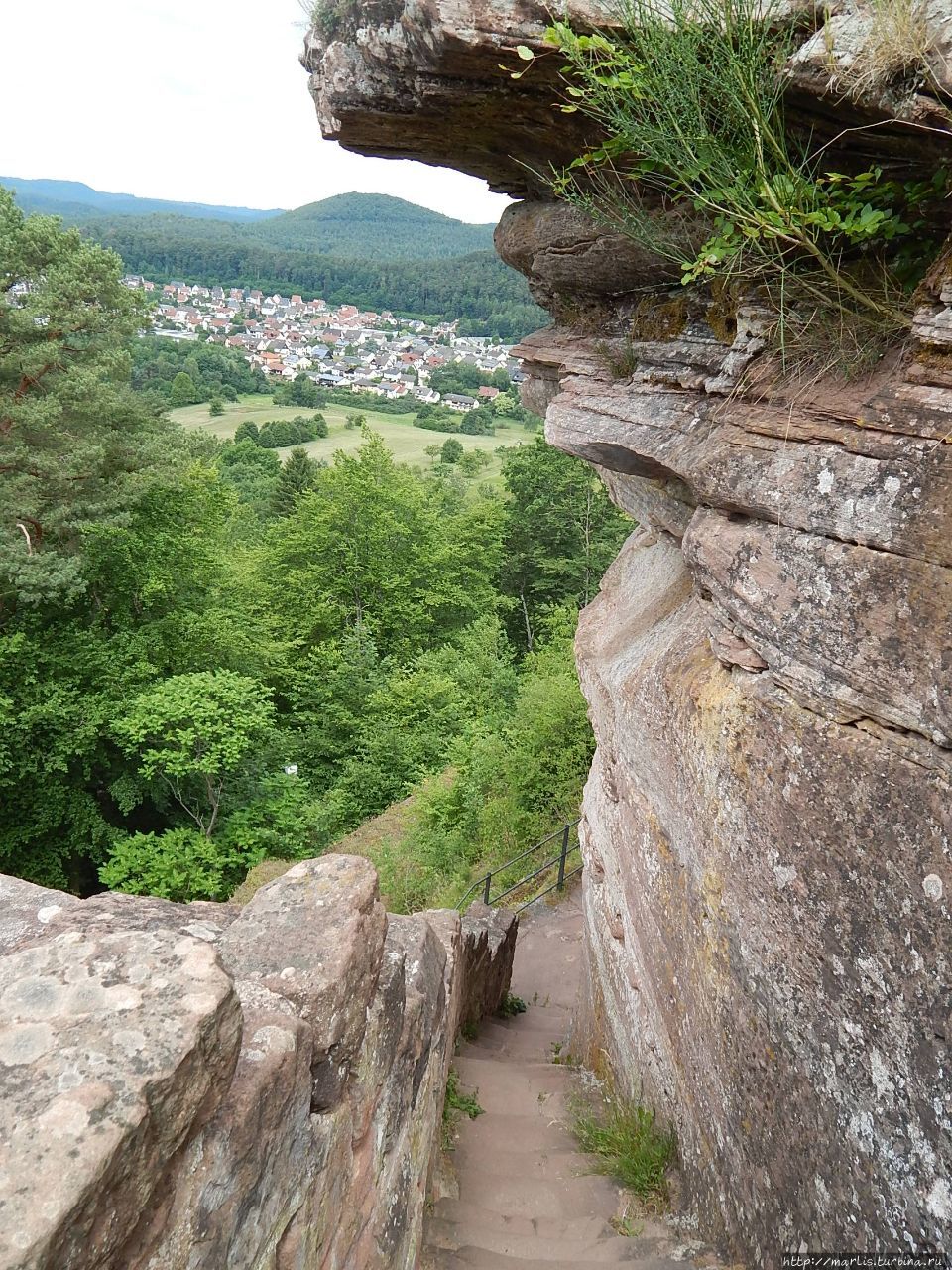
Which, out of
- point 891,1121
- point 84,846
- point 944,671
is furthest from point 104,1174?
point 84,846

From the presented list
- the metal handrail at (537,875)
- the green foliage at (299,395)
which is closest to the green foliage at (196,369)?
the green foliage at (299,395)

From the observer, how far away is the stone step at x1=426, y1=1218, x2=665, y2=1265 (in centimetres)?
483

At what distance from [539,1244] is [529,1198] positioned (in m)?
0.50

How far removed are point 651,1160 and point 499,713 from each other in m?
13.8

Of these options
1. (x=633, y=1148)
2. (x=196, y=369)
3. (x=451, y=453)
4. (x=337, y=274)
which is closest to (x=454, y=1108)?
(x=633, y=1148)

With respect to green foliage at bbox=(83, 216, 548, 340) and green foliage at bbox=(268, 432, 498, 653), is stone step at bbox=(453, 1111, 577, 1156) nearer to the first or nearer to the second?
green foliage at bbox=(268, 432, 498, 653)

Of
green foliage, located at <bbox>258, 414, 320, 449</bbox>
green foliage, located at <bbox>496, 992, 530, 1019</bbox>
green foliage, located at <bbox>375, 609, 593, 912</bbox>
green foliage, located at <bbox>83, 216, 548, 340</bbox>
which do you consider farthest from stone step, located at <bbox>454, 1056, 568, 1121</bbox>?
green foliage, located at <bbox>83, 216, 548, 340</bbox>

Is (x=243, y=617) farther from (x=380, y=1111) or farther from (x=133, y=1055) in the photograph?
(x=133, y=1055)

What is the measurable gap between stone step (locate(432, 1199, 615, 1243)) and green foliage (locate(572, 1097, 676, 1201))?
0.42 meters

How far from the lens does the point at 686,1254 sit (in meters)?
4.80

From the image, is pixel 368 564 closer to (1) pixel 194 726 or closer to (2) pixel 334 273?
(1) pixel 194 726

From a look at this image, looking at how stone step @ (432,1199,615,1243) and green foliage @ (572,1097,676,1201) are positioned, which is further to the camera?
green foliage @ (572,1097,676,1201)

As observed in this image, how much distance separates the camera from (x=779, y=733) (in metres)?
4.02

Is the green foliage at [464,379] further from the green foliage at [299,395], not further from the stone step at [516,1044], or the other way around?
the stone step at [516,1044]
